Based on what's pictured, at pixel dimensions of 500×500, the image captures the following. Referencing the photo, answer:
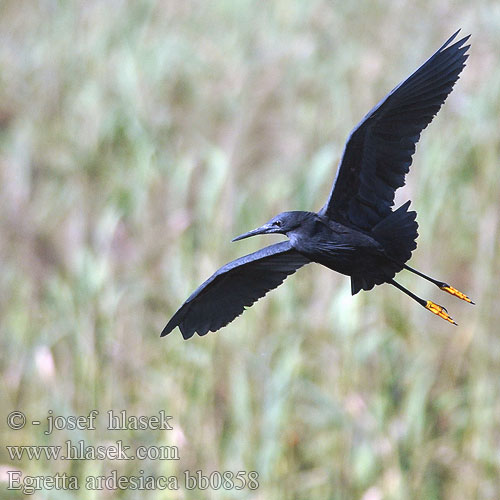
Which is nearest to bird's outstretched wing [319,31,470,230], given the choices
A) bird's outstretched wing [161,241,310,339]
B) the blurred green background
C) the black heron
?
the black heron

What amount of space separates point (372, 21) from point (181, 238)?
5.48ft

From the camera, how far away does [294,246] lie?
189 cm

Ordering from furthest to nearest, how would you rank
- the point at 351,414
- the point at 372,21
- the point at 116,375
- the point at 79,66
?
the point at 79,66, the point at 372,21, the point at 116,375, the point at 351,414

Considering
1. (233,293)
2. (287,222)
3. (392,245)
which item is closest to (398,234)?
(392,245)

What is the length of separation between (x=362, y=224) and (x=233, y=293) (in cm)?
48

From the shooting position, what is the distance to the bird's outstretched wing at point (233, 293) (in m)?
2.32

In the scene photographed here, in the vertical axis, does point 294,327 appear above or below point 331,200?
above

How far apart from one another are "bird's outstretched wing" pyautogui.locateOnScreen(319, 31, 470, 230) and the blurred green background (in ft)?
4.95

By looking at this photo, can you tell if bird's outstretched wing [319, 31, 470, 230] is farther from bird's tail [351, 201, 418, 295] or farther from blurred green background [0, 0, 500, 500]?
blurred green background [0, 0, 500, 500]

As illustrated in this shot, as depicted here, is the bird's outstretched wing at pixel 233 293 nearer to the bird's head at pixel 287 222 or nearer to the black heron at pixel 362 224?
the black heron at pixel 362 224

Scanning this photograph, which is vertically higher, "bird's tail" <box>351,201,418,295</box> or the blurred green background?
the blurred green background

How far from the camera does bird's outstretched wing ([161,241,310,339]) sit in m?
2.32

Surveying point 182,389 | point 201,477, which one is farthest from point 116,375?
point 201,477

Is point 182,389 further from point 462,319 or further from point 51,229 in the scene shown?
point 51,229
